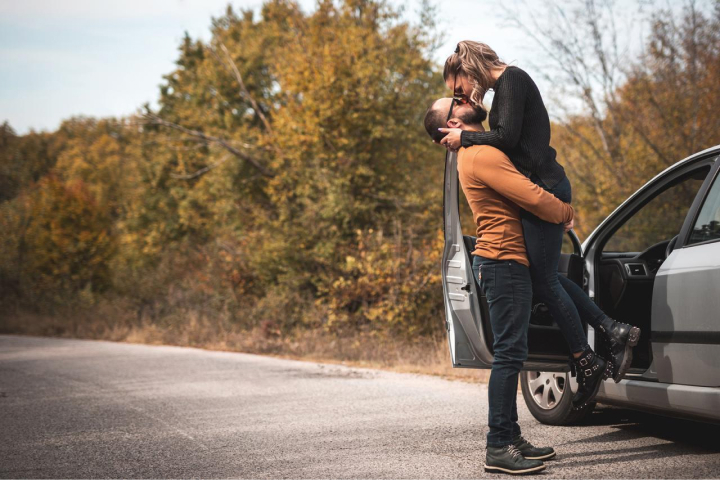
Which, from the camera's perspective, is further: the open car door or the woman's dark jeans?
the open car door

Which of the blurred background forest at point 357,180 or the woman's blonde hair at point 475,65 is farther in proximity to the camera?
the blurred background forest at point 357,180

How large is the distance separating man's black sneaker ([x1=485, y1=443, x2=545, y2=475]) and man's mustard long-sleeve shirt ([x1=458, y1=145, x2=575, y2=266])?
1.02 meters

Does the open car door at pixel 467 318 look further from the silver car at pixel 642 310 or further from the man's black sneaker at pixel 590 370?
the man's black sneaker at pixel 590 370

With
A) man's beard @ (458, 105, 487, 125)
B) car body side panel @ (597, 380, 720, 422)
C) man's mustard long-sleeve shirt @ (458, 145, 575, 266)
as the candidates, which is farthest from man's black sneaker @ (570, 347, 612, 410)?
man's beard @ (458, 105, 487, 125)

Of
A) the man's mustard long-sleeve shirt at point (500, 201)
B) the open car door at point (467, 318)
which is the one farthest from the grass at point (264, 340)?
the man's mustard long-sleeve shirt at point (500, 201)

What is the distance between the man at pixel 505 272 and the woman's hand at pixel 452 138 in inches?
1.9

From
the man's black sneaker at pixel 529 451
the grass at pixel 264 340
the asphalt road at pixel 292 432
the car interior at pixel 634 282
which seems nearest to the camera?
the man's black sneaker at pixel 529 451

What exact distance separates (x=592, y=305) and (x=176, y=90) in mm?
32564

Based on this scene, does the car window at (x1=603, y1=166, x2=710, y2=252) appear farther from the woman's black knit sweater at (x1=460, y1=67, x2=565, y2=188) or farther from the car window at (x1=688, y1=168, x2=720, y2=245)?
the woman's black knit sweater at (x1=460, y1=67, x2=565, y2=188)

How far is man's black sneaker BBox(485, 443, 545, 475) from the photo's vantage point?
4.04m

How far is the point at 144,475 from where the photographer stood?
4344 millimetres

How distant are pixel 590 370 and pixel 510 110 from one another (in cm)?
156

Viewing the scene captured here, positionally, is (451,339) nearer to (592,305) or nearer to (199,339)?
(592,305)

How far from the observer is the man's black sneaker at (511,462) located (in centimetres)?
404
